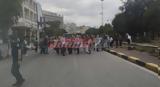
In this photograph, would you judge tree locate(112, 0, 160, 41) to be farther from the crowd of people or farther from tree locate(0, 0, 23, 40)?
A: tree locate(0, 0, 23, 40)

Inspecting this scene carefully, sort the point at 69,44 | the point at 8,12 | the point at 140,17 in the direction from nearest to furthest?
the point at 69,44
the point at 8,12
the point at 140,17

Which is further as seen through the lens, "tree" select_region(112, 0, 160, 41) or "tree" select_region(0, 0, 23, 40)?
"tree" select_region(112, 0, 160, 41)

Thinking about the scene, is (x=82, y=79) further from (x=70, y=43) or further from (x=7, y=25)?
(x=7, y=25)

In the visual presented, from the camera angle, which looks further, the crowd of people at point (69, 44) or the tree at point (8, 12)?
the tree at point (8, 12)

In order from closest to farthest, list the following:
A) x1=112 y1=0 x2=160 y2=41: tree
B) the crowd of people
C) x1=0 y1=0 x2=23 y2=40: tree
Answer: the crowd of people → x1=0 y1=0 x2=23 y2=40: tree → x1=112 y1=0 x2=160 y2=41: tree

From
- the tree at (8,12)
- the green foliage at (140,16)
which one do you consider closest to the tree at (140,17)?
the green foliage at (140,16)

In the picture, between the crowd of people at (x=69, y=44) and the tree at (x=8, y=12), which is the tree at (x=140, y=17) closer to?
the crowd of people at (x=69, y=44)

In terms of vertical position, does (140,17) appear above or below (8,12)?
above

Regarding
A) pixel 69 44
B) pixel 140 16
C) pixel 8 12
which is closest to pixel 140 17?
pixel 140 16

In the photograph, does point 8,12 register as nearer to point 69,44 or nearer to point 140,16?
point 69,44

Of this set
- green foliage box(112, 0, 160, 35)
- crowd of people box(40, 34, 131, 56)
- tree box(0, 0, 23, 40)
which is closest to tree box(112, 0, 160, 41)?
green foliage box(112, 0, 160, 35)

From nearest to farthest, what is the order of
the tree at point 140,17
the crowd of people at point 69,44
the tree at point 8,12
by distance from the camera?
the crowd of people at point 69,44 < the tree at point 8,12 < the tree at point 140,17

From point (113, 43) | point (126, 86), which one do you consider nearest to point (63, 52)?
point (113, 43)

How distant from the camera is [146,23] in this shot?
71000mm
